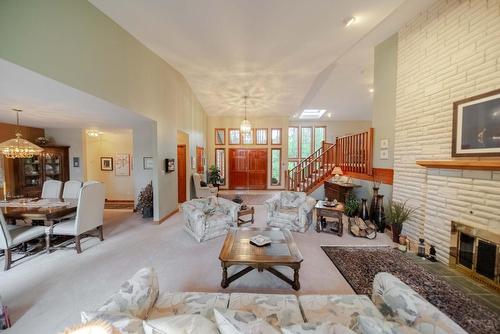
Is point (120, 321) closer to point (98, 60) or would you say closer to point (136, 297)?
point (136, 297)

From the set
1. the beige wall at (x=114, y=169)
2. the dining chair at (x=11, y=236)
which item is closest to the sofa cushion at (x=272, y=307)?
the dining chair at (x=11, y=236)

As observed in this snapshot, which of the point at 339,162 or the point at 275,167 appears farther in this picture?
the point at 275,167

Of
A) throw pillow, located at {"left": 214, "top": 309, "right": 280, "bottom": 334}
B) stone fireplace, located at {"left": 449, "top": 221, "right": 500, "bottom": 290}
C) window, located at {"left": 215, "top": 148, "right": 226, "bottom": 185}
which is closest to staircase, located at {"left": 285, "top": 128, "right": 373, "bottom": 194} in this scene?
stone fireplace, located at {"left": 449, "top": 221, "right": 500, "bottom": 290}

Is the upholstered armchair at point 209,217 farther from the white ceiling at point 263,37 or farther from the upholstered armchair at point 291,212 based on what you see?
the white ceiling at point 263,37

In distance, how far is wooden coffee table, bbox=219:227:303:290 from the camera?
227cm

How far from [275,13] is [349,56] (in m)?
2.58

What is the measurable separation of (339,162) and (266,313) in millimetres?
5529

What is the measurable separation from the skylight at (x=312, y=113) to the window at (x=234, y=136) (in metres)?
3.07

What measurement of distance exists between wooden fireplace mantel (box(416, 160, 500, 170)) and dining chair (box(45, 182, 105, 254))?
17.9 ft

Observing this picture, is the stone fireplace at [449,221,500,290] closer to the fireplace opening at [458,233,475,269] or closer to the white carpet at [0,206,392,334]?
the fireplace opening at [458,233,475,269]

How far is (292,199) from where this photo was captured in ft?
15.3

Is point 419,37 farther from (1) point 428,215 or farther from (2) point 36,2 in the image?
(2) point 36,2

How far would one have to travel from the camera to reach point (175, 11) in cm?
285

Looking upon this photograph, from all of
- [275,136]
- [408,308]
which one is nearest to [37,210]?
[408,308]
